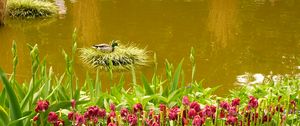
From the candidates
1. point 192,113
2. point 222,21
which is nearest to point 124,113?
point 192,113

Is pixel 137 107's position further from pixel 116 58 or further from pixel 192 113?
pixel 116 58

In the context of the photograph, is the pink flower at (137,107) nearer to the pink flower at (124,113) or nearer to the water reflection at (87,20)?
the pink flower at (124,113)

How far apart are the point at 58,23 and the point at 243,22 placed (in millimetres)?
3719

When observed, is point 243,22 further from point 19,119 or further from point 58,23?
point 19,119

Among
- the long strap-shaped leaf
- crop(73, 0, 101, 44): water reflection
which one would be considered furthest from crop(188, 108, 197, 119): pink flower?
crop(73, 0, 101, 44): water reflection

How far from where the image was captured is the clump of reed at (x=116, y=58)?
24.7 feet

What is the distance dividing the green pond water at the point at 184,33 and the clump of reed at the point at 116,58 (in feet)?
0.52

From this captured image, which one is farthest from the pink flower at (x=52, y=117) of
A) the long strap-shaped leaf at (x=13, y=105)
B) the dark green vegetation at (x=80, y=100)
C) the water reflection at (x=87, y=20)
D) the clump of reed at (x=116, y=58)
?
the water reflection at (x=87, y=20)

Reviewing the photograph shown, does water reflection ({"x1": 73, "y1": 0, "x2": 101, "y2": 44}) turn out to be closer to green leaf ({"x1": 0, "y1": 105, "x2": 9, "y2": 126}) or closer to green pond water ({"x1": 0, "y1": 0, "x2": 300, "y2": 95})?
green pond water ({"x1": 0, "y1": 0, "x2": 300, "y2": 95})

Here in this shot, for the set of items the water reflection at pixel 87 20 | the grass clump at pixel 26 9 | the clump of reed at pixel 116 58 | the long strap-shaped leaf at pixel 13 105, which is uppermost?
the long strap-shaped leaf at pixel 13 105

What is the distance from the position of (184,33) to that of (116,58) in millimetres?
2722

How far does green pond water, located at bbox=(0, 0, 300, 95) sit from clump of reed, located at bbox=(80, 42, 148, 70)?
159mm

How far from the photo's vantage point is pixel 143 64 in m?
7.75

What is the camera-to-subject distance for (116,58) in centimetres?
758
